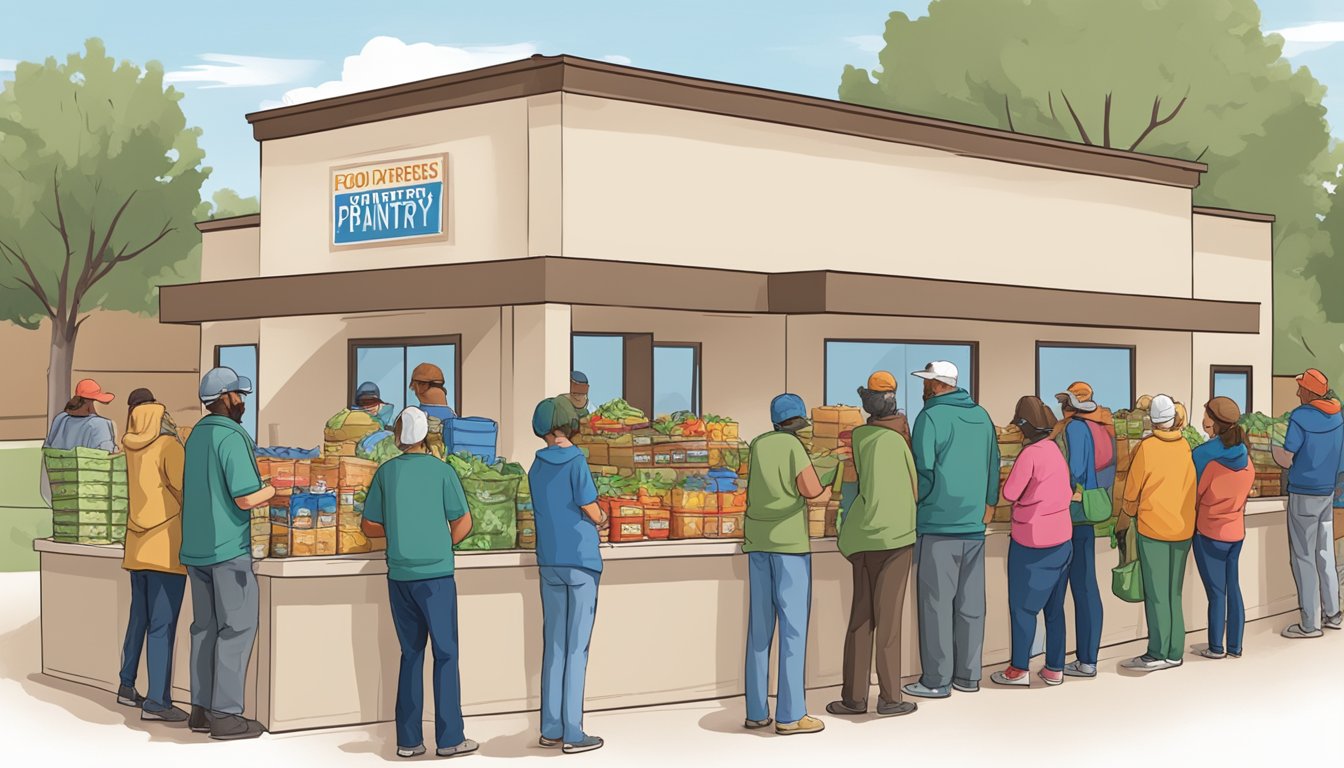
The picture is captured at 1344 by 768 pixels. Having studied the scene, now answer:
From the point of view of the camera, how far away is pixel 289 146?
60.2 ft

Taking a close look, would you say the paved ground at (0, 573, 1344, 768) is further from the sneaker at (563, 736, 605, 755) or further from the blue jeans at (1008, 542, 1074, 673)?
the blue jeans at (1008, 542, 1074, 673)

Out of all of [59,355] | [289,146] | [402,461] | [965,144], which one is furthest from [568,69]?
[59,355]

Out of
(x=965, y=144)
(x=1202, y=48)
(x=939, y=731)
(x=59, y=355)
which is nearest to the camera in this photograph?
(x=939, y=731)

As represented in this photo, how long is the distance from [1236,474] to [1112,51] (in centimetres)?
3510

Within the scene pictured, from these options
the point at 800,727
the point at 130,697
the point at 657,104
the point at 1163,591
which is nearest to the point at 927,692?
the point at 800,727

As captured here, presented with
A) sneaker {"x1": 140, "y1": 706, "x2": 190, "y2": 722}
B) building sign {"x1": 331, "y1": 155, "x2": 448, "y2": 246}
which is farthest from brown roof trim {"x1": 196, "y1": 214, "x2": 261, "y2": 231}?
sneaker {"x1": 140, "y1": 706, "x2": 190, "y2": 722}

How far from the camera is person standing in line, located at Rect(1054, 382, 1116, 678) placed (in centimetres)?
1168

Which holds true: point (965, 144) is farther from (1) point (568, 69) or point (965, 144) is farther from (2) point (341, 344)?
(2) point (341, 344)

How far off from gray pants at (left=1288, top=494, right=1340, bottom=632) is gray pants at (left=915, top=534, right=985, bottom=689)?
4.40 m

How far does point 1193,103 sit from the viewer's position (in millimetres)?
44406

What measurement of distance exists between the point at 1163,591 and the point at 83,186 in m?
44.3

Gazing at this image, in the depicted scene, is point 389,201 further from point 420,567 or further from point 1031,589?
point 1031,589

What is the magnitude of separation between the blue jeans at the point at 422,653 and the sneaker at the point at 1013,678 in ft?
14.6

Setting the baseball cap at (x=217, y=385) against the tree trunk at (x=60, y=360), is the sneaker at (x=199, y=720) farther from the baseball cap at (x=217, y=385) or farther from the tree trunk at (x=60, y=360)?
the tree trunk at (x=60, y=360)
